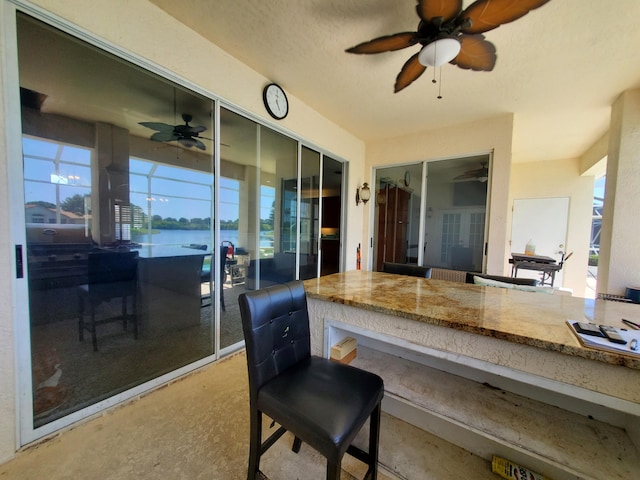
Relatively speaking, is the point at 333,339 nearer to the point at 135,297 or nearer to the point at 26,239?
the point at 135,297

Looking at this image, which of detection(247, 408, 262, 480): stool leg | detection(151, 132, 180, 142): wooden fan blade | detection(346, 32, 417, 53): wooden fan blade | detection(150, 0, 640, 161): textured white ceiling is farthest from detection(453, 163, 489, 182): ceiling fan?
detection(247, 408, 262, 480): stool leg

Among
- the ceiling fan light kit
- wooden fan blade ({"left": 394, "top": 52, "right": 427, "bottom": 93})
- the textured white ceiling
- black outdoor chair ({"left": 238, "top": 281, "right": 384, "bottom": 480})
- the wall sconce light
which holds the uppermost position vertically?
the textured white ceiling

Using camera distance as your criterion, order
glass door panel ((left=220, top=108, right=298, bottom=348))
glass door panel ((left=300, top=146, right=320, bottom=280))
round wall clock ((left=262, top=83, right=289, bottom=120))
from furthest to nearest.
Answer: glass door panel ((left=300, top=146, right=320, bottom=280))
round wall clock ((left=262, top=83, right=289, bottom=120))
glass door panel ((left=220, top=108, right=298, bottom=348))

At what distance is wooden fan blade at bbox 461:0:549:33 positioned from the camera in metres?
1.35

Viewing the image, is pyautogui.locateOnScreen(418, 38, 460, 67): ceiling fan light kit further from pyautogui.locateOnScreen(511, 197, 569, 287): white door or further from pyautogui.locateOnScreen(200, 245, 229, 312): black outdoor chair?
pyautogui.locateOnScreen(511, 197, 569, 287): white door

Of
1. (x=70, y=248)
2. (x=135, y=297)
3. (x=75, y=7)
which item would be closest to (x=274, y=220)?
(x=135, y=297)

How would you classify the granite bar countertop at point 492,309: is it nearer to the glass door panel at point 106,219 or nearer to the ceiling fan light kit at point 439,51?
the glass door panel at point 106,219

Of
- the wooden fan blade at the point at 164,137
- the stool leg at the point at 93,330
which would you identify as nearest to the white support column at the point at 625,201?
the wooden fan blade at the point at 164,137

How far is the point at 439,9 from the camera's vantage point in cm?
143

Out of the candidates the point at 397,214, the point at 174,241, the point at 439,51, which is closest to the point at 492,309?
the point at 439,51

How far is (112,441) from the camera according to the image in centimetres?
140

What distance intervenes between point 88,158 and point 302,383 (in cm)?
186

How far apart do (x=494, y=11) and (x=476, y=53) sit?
47 cm

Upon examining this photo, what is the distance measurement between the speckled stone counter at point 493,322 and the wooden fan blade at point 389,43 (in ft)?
5.58
